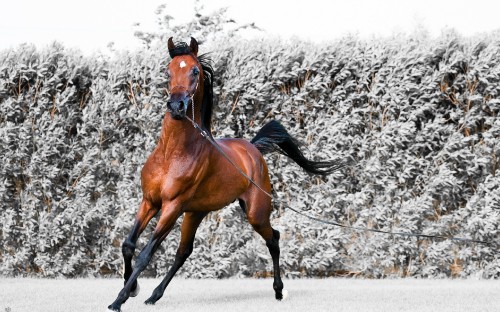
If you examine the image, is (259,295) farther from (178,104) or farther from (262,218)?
(178,104)

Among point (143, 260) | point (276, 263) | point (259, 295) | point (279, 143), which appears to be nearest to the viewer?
point (143, 260)

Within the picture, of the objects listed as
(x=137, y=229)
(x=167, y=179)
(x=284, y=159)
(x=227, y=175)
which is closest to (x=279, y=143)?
(x=227, y=175)

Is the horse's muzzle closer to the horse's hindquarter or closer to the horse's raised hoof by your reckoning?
the horse's hindquarter

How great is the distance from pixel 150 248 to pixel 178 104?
47.8 inches

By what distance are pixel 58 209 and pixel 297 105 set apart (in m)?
3.40

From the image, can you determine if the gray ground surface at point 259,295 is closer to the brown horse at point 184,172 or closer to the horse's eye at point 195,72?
the brown horse at point 184,172

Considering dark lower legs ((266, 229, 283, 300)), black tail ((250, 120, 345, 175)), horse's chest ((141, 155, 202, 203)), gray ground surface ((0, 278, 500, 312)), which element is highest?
black tail ((250, 120, 345, 175))

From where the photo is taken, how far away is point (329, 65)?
10078 mm

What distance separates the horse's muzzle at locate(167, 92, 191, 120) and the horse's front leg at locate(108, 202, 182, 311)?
0.79 metres

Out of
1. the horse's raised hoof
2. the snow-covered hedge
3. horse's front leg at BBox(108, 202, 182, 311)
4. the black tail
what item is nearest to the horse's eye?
horse's front leg at BBox(108, 202, 182, 311)

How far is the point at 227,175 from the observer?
7.04 metres

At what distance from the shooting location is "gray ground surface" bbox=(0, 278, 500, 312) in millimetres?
6922

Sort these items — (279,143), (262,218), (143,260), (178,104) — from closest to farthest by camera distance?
(178,104)
(143,260)
(262,218)
(279,143)

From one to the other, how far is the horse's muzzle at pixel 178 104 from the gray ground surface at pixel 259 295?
5.91 ft
